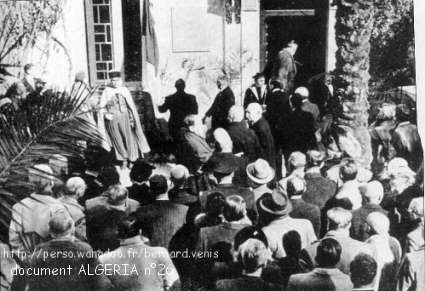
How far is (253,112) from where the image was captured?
3719 mm

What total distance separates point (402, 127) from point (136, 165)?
1.70m

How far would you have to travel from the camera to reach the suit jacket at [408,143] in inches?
146

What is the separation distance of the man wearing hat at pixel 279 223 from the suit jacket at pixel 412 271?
0.61m

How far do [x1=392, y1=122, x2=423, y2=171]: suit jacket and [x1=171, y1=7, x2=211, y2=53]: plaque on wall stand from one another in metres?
1.33

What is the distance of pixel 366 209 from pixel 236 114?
1.02 meters

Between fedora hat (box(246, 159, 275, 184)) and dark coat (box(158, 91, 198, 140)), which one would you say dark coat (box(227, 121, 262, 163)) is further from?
dark coat (box(158, 91, 198, 140))

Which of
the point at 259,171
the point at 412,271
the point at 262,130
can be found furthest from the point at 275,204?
the point at 412,271

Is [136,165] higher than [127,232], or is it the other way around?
[136,165]

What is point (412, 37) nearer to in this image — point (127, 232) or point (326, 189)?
point (326, 189)

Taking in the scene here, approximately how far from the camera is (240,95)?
370 cm

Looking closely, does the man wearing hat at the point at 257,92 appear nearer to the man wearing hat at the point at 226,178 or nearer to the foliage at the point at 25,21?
the man wearing hat at the point at 226,178

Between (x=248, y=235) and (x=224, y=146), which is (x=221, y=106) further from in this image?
(x=248, y=235)

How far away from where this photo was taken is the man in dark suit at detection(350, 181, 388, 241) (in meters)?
3.71

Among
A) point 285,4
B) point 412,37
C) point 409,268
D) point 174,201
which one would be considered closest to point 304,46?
point 285,4
